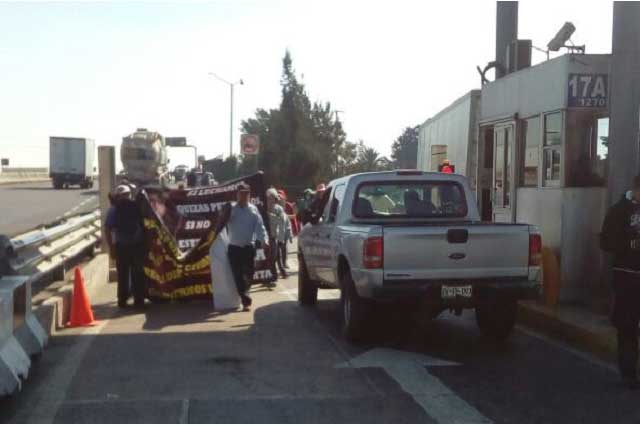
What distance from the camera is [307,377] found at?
768 cm

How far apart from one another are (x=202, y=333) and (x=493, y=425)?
4.97 metres

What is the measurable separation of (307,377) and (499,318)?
2.89 metres

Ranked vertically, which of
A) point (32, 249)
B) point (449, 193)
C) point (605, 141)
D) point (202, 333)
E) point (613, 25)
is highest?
point (613, 25)

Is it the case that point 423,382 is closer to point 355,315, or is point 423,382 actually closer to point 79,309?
point 355,315

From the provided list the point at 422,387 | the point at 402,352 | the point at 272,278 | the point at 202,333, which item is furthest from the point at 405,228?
the point at 272,278

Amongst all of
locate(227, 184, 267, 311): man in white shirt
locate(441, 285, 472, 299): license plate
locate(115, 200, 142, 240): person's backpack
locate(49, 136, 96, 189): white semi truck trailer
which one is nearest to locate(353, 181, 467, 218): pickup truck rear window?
locate(441, 285, 472, 299): license plate

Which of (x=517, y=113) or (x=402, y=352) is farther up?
(x=517, y=113)

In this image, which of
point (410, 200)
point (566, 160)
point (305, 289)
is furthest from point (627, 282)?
point (305, 289)

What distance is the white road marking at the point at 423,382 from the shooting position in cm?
635

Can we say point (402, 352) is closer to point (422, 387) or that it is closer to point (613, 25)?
point (422, 387)

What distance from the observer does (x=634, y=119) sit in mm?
10539

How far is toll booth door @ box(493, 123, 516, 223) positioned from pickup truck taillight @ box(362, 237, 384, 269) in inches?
205

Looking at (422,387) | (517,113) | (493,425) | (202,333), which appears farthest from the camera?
(517,113)

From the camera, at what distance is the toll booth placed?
37.9 feet
